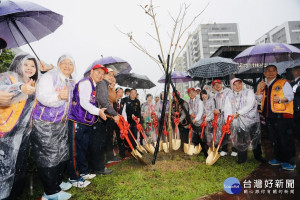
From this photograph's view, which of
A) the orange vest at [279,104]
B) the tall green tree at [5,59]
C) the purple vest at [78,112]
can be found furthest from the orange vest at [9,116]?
the orange vest at [279,104]

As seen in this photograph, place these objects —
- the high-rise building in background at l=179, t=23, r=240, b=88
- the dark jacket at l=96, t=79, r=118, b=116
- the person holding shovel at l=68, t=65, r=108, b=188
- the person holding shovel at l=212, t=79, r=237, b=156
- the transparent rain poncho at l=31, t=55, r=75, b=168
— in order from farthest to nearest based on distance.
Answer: the high-rise building in background at l=179, t=23, r=240, b=88
the person holding shovel at l=212, t=79, r=237, b=156
the dark jacket at l=96, t=79, r=118, b=116
the person holding shovel at l=68, t=65, r=108, b=188
the transparent rain poncho at l=31, t=55, r=75, b=168

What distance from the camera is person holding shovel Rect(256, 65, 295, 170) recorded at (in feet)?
10.5

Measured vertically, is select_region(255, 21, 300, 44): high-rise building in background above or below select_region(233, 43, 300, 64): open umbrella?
above

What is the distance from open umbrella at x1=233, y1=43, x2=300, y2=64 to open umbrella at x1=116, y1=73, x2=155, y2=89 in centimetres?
333

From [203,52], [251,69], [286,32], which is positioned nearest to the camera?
[251,69]

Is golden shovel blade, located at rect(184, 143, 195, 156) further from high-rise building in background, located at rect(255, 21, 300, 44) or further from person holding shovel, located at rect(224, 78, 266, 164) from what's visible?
high-rise building in background, located at rect(255, 21, 300, 44)

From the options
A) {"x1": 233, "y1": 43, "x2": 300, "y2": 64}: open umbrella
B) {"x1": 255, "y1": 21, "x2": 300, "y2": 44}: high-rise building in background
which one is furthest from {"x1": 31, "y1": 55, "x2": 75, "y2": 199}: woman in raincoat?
{"x1": 255, "y1": 21, "x2": 300, "y2": 44}: high-rise building in background

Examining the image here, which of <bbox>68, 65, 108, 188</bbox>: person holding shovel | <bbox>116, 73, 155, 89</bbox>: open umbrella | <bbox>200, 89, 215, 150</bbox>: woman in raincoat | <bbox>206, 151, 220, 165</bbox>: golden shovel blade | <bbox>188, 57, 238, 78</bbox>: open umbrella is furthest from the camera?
<bbox>116, 73, 155, 89</bbox>: open umbrella

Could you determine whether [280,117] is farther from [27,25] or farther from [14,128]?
[27,25]

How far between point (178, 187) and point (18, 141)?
227 cm

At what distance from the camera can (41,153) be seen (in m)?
2.16

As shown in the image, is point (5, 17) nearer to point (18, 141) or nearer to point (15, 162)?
point (18, 141)

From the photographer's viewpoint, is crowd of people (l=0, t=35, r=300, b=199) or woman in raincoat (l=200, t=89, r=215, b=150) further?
woman in raincoat (l=200, t=89, r=215, b=150)

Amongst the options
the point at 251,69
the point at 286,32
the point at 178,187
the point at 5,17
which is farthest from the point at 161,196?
the point at 286,32
